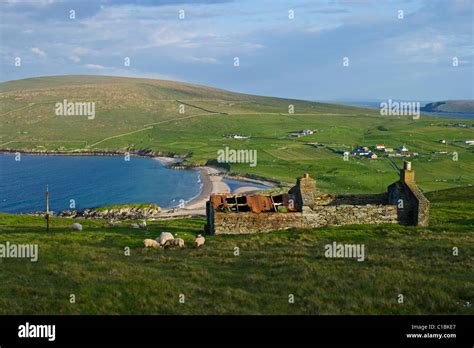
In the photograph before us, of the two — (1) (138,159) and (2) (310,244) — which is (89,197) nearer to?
(1) (138,159)

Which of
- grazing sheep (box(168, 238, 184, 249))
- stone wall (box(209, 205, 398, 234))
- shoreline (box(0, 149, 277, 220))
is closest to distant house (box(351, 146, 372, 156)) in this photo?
shoreline (box(0, 149, 277, 220))

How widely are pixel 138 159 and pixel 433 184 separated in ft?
401

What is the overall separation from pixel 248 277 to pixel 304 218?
1636 centimetres

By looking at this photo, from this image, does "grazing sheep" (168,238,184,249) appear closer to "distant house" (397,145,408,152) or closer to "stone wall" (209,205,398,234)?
"stone wall" (209,205,398,234)

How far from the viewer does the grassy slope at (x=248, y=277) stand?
14.9 meters

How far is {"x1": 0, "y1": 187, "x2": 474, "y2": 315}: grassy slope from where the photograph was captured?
48.8ft

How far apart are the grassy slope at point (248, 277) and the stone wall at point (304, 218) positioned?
284 cm

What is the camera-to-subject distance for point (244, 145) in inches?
7702

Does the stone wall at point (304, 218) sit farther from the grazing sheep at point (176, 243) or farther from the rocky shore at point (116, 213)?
the rocky shore at point (116, 213)

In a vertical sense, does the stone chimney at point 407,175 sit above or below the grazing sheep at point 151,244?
above

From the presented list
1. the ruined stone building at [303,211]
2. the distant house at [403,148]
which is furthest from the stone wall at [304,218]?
the distant house at [403,148]

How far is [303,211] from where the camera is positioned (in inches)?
1357
